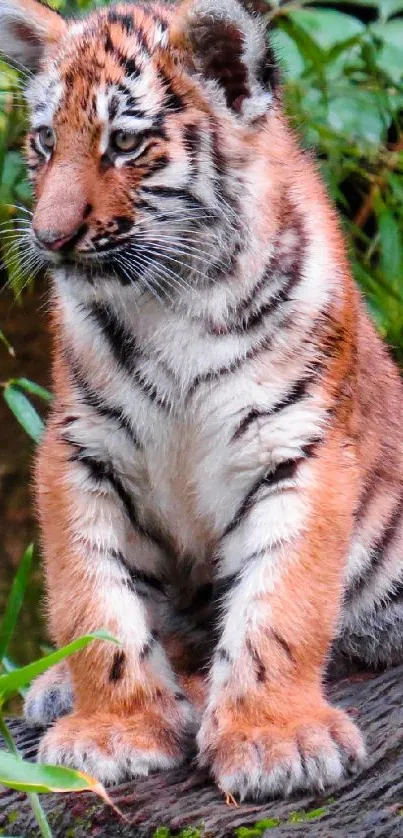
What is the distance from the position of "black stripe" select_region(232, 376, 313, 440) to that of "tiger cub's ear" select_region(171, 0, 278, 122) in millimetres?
590

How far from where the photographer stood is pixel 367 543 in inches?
139

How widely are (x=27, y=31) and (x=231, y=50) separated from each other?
0.58 meters

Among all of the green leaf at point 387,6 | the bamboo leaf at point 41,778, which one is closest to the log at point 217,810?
the bamboo leaf at point 41,778

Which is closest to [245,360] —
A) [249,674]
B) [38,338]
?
[249,674]

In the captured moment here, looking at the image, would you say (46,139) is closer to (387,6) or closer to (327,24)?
(327,24)

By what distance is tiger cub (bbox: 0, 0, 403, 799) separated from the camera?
9.58ft

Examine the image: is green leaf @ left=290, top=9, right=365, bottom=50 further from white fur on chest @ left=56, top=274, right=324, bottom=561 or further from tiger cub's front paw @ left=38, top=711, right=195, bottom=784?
tiger cub's front paw @ left=38, top=711, right=195, bottom=784

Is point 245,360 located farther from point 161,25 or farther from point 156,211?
point 161,25

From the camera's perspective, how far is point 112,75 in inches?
117

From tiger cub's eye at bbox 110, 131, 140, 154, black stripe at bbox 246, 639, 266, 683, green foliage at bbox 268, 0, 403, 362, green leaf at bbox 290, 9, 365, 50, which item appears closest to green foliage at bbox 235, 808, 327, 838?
black stripe at bbox 246, 639, 266, 683

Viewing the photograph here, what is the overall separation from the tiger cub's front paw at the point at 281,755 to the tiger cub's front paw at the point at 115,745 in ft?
0.33

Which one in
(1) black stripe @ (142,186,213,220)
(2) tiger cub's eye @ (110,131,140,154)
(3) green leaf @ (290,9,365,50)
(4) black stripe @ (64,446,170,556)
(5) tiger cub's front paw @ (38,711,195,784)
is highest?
(3) green leaf @ (290,9,365,50)

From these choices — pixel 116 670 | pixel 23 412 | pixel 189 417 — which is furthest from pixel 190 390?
pixel 23 412

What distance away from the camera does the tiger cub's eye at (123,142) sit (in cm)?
292
